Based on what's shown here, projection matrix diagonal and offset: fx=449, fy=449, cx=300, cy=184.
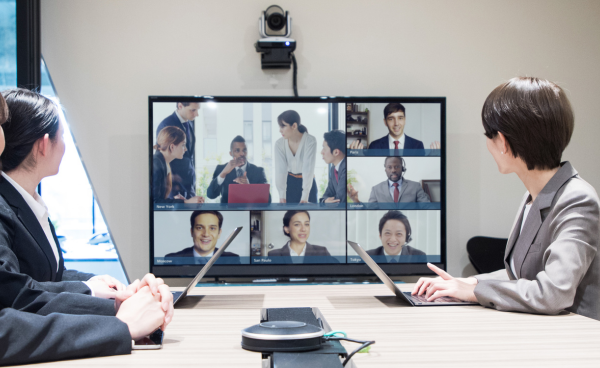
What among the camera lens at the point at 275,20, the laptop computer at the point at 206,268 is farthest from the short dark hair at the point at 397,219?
the laptop computer at the point at 206,268

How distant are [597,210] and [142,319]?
50.6 inches

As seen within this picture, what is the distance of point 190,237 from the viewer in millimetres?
2680

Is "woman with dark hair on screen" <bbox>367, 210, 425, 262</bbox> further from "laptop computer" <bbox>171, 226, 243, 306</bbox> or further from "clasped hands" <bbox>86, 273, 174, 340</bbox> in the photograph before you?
"clasped hands" <bbox>86, 273, 174, 340</bbox>

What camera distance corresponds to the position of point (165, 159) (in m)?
2.65

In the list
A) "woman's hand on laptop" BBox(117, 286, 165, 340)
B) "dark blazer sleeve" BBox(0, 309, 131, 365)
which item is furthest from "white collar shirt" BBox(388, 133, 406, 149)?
A: "dark blazer sleeve" BBox(0, 309, 131, 365)

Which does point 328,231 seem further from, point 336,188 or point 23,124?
point 23,124

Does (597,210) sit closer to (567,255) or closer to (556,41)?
(567,255)

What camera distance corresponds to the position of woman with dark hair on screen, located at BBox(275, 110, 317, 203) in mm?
2711

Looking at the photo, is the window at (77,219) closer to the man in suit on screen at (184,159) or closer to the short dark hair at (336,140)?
the man in suit on screen at (184,159)

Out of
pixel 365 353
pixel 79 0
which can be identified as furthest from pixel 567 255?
pixel 79 0

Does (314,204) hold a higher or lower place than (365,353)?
higher

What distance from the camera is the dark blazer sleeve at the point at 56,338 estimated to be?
840 mm

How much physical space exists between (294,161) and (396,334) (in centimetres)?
177

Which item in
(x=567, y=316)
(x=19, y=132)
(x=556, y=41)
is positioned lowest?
(x=567, y=316)
